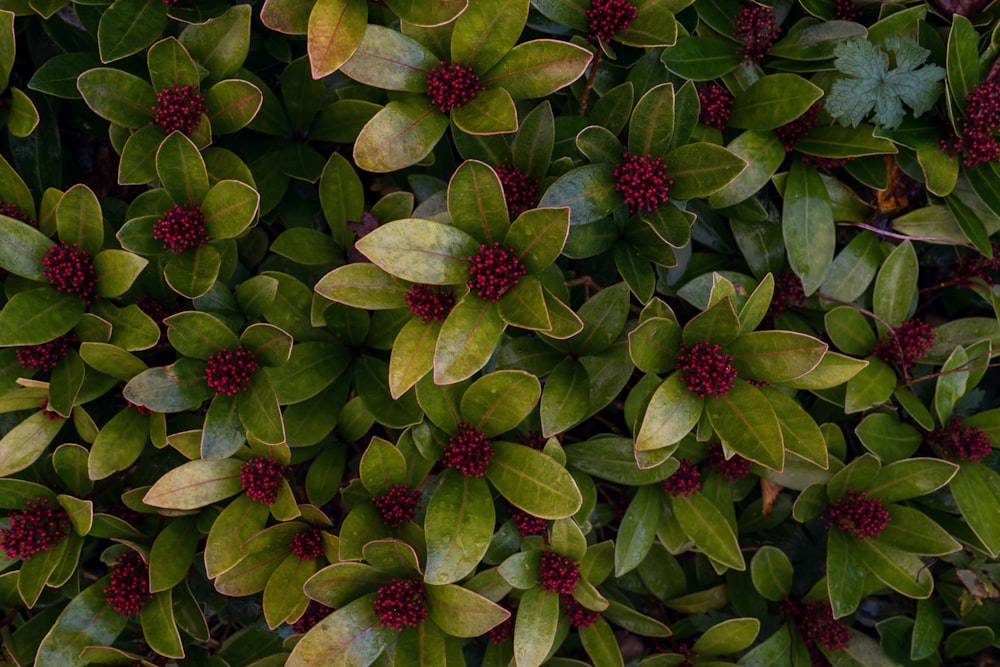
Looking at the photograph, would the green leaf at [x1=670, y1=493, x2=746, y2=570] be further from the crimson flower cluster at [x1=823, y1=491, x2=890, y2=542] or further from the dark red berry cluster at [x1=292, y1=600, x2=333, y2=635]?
the dark red berry cluster at [x1=292, y1=600, x2=333, y2=635]

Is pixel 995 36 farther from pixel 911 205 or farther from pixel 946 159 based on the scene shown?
pixel 911 205

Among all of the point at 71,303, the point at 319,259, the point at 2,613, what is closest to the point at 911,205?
the point at 319,259

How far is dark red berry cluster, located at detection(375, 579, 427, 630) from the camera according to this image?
6.90 feet

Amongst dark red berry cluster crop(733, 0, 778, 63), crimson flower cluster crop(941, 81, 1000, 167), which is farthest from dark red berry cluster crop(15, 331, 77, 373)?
crimson flower cluster crop(941, 81, 1000, 167)

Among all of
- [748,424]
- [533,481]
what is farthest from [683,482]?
[533,481]

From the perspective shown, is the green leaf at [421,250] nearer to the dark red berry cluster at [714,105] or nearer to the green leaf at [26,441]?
the dark red berry cluster at [714,105]

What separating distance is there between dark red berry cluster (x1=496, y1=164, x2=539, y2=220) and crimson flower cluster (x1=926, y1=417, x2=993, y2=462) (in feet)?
5.52

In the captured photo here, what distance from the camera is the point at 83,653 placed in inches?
86.4

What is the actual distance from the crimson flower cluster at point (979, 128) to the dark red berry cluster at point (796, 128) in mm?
431

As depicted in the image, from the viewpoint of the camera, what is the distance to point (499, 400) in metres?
2.06

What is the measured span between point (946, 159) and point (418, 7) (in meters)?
1.80

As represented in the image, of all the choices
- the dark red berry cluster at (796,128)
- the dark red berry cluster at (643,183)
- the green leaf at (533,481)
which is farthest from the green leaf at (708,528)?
the dark red berry cluster at (796,128)

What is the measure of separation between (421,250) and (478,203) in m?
0.20

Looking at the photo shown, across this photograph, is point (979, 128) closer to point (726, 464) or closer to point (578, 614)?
point (726, 464)
